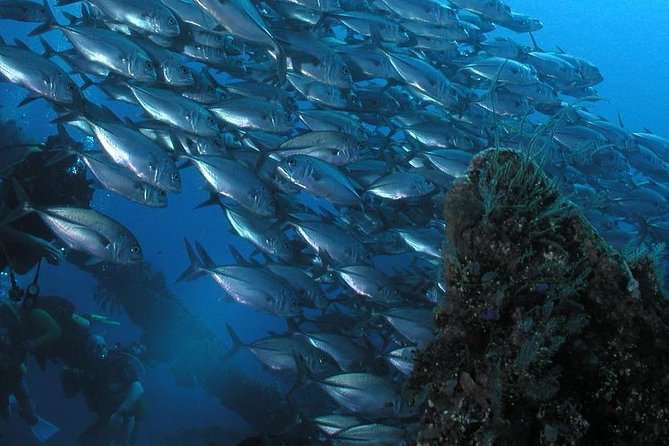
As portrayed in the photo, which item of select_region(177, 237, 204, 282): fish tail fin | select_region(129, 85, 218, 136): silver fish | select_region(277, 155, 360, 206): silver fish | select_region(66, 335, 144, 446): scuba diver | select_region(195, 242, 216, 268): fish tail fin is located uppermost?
select_region(129, 85, 218, 136): silver fish

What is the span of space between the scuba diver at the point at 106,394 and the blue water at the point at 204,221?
3919 mm

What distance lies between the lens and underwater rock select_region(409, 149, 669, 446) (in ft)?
7.41

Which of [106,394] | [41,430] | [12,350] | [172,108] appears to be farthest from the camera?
[41,430]

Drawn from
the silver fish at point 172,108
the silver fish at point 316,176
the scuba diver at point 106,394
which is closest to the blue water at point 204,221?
the silver fish at point 316,176

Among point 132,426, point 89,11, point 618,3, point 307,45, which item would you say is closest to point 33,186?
point 89,11

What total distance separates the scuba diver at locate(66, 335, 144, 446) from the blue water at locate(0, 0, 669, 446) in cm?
392

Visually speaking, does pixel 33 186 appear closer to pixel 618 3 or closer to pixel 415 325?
pixel 415 325

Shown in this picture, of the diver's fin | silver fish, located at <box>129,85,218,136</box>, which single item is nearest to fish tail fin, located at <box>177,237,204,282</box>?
silver fish, located at <box>129,85,218,136</box>

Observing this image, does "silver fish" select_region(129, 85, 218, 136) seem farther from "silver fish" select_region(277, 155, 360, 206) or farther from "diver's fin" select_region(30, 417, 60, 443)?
"diver's fin" select_region(30, 417, 60, 443)

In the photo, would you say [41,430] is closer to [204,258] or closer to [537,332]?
[204,258]

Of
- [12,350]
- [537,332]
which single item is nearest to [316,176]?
[537,332]

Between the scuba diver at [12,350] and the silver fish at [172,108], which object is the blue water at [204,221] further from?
the scuba diver at [12,350]

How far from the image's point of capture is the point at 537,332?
2.29 m

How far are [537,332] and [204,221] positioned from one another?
134 feet
